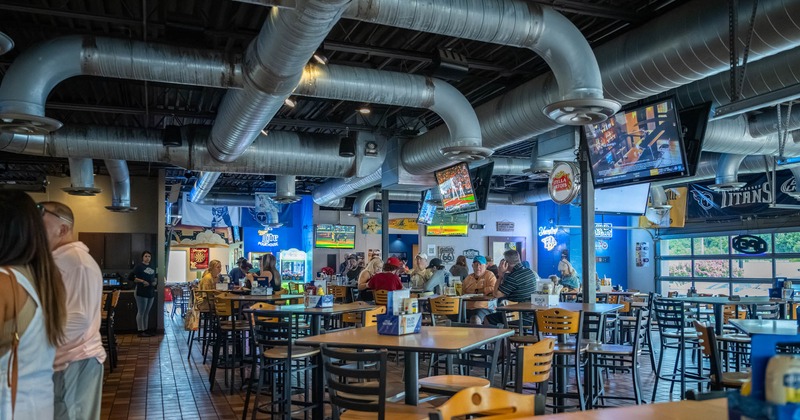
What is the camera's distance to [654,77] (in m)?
5.38

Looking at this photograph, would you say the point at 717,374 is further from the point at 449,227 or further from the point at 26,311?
the point at 449,227

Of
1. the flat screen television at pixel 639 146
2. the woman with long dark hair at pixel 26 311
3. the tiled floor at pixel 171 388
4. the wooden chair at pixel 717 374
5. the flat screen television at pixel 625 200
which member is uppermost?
the flat screen television at pixel 639 146

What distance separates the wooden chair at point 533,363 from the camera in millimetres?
3326

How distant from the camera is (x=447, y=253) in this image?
20594 mm

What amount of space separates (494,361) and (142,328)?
33.4 feet

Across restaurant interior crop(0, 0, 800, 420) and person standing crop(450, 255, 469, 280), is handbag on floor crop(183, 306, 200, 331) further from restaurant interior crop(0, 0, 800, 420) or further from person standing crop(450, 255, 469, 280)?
person standing crop(450, 255, 469, 280)

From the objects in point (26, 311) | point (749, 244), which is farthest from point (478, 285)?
point (26, 311)

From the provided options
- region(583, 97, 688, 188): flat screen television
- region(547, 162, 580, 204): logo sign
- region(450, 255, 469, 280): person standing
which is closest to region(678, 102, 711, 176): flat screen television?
region(583, 97, 688, 188): flat screen television

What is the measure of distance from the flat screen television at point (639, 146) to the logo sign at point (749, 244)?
375 inches

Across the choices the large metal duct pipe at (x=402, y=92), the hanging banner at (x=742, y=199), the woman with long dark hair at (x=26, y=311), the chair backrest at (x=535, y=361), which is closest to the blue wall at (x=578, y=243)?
the hanging banner at (x=742, y=199)

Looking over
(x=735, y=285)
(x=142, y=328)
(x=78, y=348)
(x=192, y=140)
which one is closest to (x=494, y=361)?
(x=78, y=348)

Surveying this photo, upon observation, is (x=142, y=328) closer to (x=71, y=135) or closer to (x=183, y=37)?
(x=71, y=135)

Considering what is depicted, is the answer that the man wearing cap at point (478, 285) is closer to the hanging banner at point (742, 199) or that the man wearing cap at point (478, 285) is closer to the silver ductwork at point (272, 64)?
the silver ductwork at point (272, 64)

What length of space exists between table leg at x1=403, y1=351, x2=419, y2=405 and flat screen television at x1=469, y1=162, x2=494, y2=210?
21.7 ft
